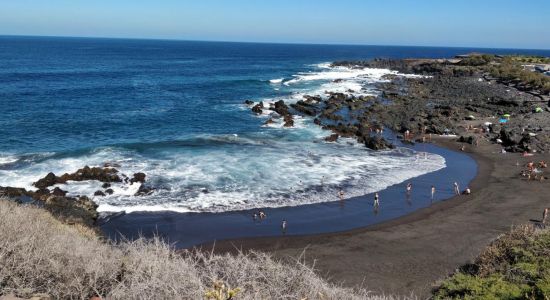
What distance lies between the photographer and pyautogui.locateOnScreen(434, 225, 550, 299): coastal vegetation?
11086 mm

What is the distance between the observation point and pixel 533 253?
13328 mm

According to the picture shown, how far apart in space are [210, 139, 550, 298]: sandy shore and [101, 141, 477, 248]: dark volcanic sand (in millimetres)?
807

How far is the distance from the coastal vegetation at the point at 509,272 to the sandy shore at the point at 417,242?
2508mm

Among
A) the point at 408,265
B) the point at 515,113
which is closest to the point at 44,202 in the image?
the point at 408,265

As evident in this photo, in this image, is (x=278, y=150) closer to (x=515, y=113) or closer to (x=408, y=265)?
(x=408, y=265)

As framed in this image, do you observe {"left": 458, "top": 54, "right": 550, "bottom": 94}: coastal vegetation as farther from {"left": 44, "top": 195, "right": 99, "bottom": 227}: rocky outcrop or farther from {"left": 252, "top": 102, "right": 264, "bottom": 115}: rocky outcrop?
{"left": 44, "top": 195, "right": 99, "bottom": 227}: rocky outcrop

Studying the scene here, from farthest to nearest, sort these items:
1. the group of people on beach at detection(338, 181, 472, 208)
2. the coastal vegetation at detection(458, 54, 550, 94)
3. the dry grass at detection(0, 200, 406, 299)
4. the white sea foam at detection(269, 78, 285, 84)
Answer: the white sea foam at detection(269, 78, 285, 84), the coastal vegetation at detection(458, 54, 550, 94), the group of people on beach at detection(338, 181, 472, 208), the dry grass at detection(0, 200, 406, 299)

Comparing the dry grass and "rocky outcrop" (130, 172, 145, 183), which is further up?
the dry grass

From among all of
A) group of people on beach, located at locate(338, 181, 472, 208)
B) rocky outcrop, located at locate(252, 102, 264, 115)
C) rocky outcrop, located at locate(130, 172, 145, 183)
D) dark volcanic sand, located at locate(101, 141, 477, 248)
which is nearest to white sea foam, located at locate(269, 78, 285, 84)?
rocky outcrop, located at locate(252, 102, 264, 115)

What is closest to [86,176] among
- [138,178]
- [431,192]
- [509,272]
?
[138,178]

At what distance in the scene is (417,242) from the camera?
805 inches

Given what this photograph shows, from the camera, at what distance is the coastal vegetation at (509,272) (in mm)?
11086

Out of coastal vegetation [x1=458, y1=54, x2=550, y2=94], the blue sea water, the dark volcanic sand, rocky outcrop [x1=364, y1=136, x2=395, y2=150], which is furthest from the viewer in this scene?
coastal vegetation [x1=458, y1=54, x2=550, y2=94]

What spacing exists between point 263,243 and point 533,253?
10844 mm
